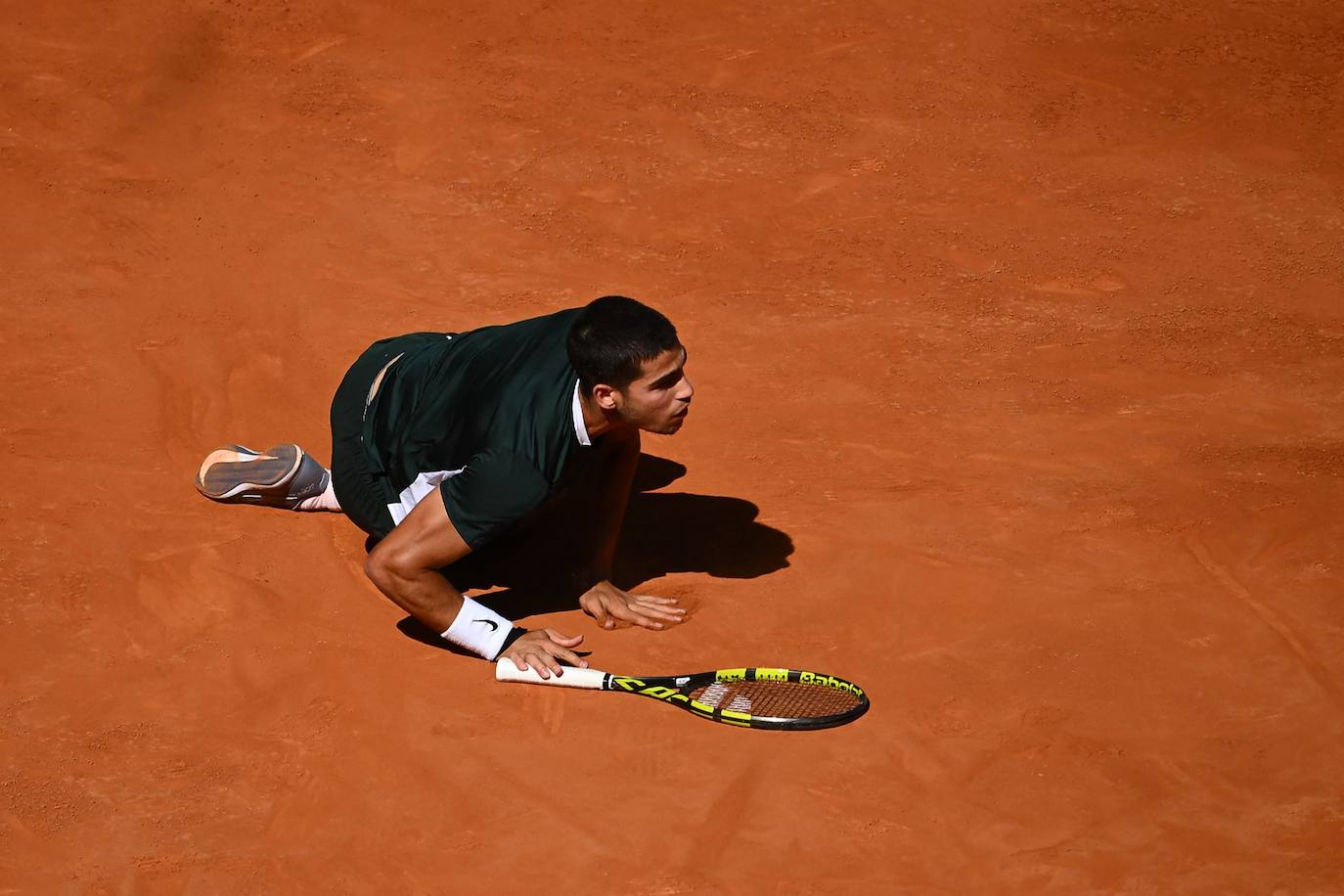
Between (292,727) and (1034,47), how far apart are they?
6.33 m

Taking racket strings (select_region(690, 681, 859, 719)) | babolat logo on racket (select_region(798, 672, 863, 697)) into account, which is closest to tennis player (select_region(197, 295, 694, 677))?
racket strings (select_region(690, 681, 859, 719))

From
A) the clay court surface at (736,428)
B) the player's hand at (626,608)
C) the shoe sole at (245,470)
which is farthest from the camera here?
the shoe sole at (245,470)

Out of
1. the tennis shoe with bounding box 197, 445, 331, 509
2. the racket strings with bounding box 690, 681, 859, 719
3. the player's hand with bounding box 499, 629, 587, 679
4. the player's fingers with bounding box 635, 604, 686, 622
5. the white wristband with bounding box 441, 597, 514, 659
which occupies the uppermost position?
the tennis shoe with bounding box 197, 445, 331, 509

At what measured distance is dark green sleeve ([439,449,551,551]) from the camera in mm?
4195

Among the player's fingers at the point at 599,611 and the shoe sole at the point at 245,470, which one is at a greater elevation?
the shoe sole at the point at 245,470

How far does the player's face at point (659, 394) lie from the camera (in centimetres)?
420

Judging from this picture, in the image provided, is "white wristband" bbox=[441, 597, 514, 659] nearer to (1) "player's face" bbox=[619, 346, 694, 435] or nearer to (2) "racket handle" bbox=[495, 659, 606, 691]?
(2) "racket handle" bbox=[495, 659, 606, 691]

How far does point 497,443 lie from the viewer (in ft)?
14.0

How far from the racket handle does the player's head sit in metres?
0.78

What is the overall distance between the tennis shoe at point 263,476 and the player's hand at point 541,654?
1139 millimetres

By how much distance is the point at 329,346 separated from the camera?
6191mm

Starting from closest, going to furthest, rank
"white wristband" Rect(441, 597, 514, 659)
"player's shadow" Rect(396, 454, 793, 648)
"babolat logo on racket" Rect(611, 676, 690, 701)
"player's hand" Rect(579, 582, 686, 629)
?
1. "babolat logo on racket" Rect(611, 676, 690, 701)
2. "white wristband" Rect(441, 597, 514, 659)
3. "player's hand" Rect(579, 582, 686, 629)
4. "player's shadow" Rect(396, 454, 793, 648)

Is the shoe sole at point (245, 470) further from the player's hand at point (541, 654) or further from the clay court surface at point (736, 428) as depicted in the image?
the player's hand at point (541, 654)

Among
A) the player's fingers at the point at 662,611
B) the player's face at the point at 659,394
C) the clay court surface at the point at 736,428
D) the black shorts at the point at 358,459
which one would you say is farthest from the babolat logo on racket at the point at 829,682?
the black shorts at the point at 358,459
